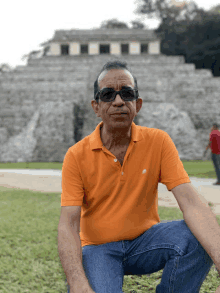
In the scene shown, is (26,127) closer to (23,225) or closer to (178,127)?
(178,127)

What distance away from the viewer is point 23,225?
4.38 meters

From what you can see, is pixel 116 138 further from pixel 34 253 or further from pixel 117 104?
pixel 34 253

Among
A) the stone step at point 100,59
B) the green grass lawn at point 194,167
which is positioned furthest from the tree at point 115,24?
the green grass lawn at point 194,167

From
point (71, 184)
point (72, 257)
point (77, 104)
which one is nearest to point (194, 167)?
point (77, 104)

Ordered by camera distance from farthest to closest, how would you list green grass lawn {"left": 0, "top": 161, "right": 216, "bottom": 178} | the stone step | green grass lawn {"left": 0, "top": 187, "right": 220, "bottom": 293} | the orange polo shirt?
the stone step
green grass lawn {"left": 0, "top": 161, "right": 216, "bottom": 178}
green grass lawn {"left": 0, "top": 187, "right": 220, "bottom": 293}
the orange polo shirt

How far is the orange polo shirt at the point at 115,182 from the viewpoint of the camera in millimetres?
1853

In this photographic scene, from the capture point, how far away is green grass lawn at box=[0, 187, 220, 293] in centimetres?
262

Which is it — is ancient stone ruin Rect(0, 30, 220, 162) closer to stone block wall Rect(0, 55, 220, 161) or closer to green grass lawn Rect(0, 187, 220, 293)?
stone block wall Rect(0, 55, 220, 161)

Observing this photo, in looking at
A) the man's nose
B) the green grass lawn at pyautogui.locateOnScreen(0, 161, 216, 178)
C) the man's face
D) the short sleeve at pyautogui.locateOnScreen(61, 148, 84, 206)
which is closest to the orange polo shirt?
the short sleeve at pyautogui.locateOnScreen(61, 148, 84, 206)

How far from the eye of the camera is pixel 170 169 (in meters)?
1.89

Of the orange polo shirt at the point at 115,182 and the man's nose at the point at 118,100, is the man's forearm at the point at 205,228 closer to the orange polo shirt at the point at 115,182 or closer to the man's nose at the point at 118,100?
the orange polo shirt at the point at 115,182

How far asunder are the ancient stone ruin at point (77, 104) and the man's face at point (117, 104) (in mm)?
13398

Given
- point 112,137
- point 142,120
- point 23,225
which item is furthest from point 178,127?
point 112,137

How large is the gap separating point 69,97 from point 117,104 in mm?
17150
